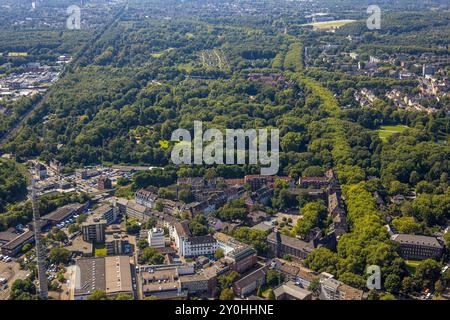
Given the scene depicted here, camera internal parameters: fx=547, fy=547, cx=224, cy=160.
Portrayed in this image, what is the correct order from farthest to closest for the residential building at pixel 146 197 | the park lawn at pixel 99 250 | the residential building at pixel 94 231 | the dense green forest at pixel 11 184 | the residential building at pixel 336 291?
the dense green forest at pixel 11 184 < the residential building at pixel 146 197 < the residential building at pixel 94 231 < the park lawn at pixel 99 250 < the residential building at pixel 336 291

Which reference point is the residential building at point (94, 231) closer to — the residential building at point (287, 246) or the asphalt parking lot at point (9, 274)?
the asphalt parking lot at point (9, 274)

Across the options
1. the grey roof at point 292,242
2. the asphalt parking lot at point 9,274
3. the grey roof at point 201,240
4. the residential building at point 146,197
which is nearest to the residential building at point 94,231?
the asphalt parking lot at point 9,274

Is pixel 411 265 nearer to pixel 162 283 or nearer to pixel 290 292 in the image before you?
pixel 290 292

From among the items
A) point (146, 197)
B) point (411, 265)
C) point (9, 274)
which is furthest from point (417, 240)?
point (9, 274)

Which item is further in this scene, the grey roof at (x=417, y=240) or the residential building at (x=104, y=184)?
the residential building at (x=104, y=184)

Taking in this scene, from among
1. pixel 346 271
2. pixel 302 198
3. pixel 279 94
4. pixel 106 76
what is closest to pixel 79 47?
pixel 106 76

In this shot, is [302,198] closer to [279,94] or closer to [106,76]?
[279,94]

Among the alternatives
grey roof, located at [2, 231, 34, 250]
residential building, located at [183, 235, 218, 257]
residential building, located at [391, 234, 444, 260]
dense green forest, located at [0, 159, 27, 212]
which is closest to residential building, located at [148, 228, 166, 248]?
residential building, located at [183, 235, 218, 257]
